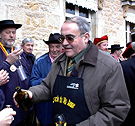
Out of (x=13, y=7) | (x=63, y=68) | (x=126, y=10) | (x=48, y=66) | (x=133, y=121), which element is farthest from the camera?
(x=126, y=10)

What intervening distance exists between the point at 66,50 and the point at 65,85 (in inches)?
13.6

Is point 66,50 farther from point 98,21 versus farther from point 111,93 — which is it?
point 98,21

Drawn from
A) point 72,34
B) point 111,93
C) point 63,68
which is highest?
point 72,34

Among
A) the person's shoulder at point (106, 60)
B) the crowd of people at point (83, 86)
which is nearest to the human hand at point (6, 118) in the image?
the crowd of people at point (83, 86)

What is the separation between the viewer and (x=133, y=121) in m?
2.76

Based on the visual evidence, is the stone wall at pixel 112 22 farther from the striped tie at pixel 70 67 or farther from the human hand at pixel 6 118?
the human hand at pixel 6 118

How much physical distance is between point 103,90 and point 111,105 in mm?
146

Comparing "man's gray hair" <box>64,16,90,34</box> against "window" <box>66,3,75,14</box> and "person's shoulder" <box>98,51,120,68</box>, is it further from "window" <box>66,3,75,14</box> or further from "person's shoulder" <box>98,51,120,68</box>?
"window" <box>66,3,75,14</box>

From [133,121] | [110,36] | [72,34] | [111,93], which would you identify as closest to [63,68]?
[72,34]

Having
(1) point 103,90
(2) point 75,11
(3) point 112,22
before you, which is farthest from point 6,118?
(3) point 112,22

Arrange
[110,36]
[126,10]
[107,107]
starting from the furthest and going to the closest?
[126,10]
[110,36]
[107,107]

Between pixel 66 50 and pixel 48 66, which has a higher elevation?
pixel 66 50

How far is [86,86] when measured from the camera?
2.02 meters

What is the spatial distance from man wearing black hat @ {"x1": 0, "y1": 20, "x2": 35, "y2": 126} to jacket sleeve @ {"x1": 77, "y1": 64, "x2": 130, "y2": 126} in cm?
132
